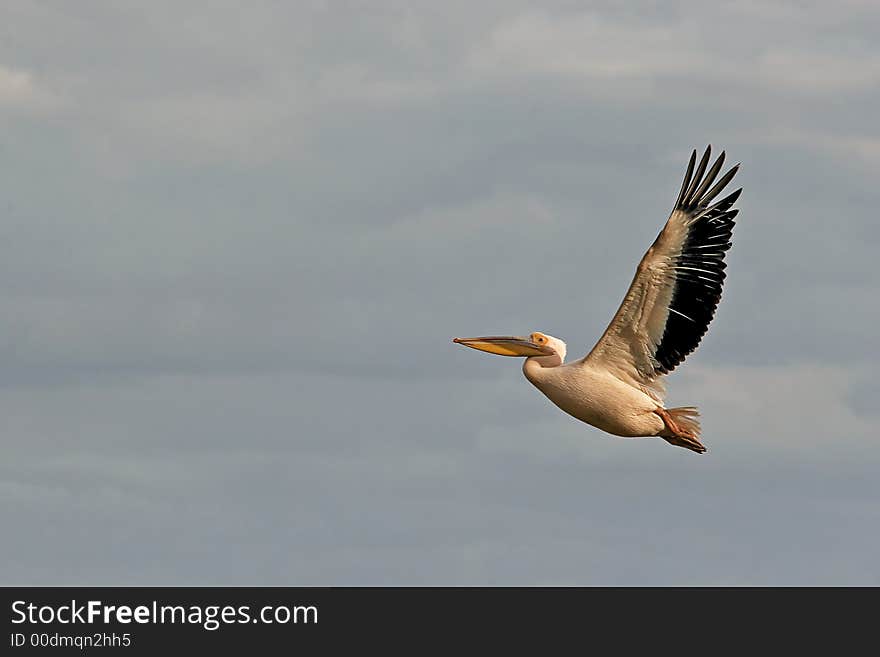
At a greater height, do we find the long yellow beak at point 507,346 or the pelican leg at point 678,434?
the long yellow beak at point 507,346

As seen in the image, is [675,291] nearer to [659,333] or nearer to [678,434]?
[659,333]

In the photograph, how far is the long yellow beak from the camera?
27734 millimetres

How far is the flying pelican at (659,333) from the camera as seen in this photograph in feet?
88.2

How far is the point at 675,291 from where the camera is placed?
2689 cm

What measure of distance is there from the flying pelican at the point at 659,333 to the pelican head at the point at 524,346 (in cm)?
14

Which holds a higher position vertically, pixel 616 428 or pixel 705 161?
pixel 705 161

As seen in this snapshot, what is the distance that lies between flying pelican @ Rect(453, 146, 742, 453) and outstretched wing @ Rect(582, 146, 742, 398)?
12 millimetres

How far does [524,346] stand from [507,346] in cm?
30

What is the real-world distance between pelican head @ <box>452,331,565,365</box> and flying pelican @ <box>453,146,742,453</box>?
0.14 m

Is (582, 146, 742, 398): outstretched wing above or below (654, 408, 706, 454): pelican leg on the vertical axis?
above

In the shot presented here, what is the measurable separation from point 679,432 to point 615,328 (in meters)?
1.52
